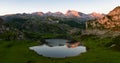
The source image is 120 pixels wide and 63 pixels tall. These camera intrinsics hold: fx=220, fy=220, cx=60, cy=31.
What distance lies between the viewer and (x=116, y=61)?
352ft

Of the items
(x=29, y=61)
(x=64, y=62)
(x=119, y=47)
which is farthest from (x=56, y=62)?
(x=119, y=47)

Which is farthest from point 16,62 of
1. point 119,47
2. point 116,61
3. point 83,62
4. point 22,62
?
point 119,47

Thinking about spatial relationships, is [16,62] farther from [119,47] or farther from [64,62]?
[119,47]

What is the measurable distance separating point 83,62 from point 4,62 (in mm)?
38839

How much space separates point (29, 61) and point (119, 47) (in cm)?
7211

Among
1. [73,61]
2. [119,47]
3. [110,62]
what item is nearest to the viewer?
[110,62]

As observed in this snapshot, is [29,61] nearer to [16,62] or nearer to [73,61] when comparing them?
[16,62]

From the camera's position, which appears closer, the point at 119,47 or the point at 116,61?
the point at 116,61

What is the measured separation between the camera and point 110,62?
105500 mm

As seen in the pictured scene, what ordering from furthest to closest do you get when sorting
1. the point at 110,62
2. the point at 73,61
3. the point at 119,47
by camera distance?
the point at 119,47 < the point at 73,61 < the point at 110,62

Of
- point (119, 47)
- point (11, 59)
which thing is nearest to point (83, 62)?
point (11, 59)

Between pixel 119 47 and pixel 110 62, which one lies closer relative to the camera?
pixel 110 62

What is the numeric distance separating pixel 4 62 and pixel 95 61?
44807 mm

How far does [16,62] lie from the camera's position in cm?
10862
